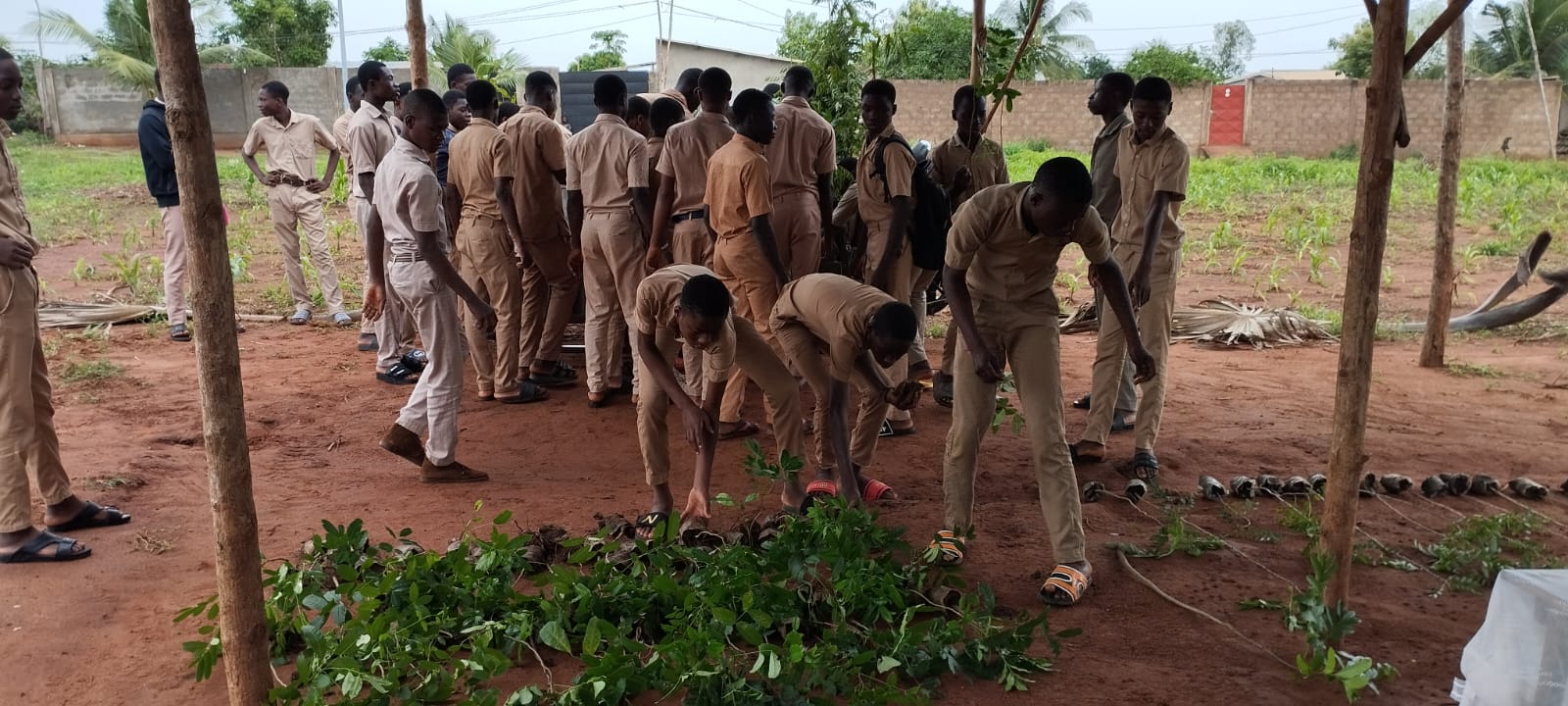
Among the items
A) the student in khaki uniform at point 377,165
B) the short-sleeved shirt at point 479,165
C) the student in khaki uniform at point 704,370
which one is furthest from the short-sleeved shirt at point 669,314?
the student in khaki uniform at point 377,165

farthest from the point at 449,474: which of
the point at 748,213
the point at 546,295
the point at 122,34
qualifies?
the point at 122,34

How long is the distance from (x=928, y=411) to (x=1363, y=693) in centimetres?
351

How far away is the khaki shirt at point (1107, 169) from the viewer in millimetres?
5777

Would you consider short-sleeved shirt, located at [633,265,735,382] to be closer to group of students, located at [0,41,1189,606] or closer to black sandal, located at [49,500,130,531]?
group of students, located at [0,41,1189,606]

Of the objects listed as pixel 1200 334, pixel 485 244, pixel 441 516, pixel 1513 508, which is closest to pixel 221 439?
pixel 441 516

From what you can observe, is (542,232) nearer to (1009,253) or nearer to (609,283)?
(609,283)

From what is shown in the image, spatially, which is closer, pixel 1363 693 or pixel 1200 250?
pixel 1363 693

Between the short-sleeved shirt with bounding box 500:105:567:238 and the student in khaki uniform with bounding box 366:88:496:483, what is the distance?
4.64ft

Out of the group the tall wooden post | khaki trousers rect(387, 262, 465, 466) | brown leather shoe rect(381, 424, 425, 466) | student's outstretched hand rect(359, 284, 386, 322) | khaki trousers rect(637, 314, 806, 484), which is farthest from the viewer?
student's outstretched hand rect(359, 284, 386, 322)

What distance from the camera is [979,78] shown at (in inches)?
237

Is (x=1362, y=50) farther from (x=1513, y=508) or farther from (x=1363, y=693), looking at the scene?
(x=1363, y=693)

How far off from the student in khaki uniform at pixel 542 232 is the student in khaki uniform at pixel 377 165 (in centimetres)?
86

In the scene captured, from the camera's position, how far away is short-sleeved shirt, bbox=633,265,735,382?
13.9 ft

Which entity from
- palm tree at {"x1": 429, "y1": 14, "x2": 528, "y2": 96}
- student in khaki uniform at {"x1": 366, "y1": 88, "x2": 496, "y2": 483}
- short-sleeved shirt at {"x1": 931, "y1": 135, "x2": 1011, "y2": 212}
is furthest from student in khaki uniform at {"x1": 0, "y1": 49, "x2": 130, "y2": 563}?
palm tree at {"x1": 429, "y1": 14, "x2": 528, "y2": 96}
